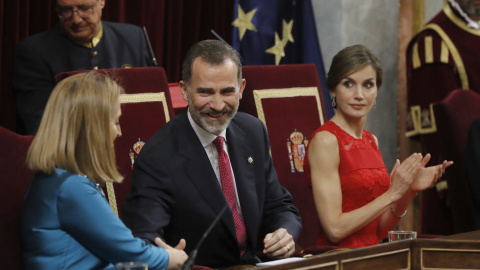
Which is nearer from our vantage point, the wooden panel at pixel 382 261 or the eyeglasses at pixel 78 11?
the wooden panel at pixel 382 261

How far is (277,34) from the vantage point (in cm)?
525

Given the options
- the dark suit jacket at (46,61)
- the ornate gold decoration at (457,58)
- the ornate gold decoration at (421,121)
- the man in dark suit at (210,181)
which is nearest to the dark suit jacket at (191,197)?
the man in dark suit at (210,181)

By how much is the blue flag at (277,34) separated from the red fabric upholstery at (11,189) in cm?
254

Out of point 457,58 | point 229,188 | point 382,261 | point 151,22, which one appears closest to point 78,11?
point 151,22

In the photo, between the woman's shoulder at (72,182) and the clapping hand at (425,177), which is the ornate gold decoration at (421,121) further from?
the woman's shoulder at (72,182)

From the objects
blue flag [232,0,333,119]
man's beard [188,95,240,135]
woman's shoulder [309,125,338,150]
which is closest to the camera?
man's beard [188,95,240,135]

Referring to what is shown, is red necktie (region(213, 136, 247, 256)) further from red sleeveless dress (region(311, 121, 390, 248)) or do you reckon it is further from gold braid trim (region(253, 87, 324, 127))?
gold braid trim (region(253, 87, 324, 127))

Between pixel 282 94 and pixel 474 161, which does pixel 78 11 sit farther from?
pixel 474 161

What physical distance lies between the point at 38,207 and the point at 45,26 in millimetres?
2095

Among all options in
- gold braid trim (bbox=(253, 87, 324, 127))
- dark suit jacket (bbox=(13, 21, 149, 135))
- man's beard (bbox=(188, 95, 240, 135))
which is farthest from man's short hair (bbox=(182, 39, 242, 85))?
dark suit jacket (bbox=(13, 21, 149, 135))

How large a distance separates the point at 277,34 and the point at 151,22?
0.87 meters

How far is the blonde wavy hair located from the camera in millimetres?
2377

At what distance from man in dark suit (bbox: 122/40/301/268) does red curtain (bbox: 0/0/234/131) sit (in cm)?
141

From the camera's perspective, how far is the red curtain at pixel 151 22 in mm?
4152
